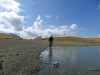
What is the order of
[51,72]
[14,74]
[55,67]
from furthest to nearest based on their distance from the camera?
[55,67], [51,72], [14,74]

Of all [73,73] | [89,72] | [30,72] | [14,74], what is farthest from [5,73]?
[89,72]

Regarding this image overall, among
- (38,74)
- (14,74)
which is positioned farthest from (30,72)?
(14,74)

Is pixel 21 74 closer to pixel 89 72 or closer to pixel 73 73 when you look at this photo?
pixel 73 73

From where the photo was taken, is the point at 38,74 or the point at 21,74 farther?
the point at 38,74

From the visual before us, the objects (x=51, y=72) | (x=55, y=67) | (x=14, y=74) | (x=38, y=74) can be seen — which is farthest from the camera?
(x=55, y=67)

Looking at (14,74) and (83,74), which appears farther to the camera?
(83,74)

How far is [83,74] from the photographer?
50.3 ft

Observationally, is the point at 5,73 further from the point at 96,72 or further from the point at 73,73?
the point at 96,72

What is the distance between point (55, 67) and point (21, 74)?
4792mm

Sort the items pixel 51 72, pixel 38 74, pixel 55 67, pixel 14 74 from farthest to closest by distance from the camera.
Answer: pixel 55 67, pixel 51 72, pixel 38 74, pixel 14 74

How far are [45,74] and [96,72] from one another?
4.37 metres

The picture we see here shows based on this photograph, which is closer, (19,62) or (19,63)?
(19,63)

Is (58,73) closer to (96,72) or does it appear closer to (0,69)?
(96,72)

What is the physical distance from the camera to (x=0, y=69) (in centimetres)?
1501
